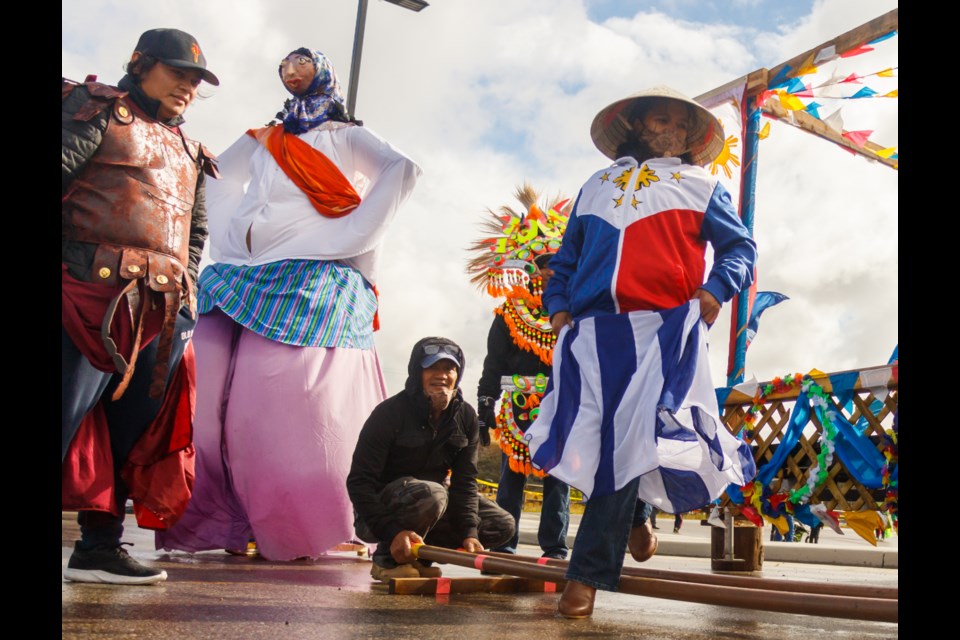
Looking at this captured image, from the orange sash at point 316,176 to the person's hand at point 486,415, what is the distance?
133 cm

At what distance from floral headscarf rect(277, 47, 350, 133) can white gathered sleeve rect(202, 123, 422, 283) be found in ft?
0.19

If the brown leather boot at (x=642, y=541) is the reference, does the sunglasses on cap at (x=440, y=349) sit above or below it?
above

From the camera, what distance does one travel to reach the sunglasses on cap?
14.1 feet

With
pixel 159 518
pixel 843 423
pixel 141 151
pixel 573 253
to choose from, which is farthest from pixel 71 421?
pixel 843 423

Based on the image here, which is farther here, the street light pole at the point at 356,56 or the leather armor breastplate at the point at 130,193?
the street light pole at the point at 356,56

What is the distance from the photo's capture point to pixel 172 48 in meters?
3.39

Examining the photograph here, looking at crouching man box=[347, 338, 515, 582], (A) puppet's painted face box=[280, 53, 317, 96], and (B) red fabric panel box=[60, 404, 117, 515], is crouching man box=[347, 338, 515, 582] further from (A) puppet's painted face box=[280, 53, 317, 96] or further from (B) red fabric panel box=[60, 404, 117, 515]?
(A) puppet's painted face box=[280, 53, 317, 96]

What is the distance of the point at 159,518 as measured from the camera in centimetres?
349

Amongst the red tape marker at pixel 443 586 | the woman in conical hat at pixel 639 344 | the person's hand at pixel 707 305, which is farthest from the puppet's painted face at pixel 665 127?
the red tape marker at pixel 443 586

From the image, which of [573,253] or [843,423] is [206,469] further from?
[843,423]

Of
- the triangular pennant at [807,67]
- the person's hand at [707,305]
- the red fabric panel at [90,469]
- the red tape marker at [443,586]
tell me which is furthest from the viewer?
the triangular pennant at [807,67]

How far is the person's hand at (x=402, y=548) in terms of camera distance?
3.85 metres

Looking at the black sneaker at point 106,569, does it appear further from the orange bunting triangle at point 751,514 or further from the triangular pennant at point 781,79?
the triangular pennant at point 781,79
